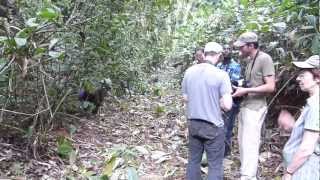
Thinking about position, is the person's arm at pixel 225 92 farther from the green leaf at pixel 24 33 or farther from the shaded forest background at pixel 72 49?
the green leaf at pixel 24 33

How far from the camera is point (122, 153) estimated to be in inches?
147

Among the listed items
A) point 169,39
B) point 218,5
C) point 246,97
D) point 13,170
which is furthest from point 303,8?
point 169,39

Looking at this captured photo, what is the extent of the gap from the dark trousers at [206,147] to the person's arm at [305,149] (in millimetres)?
1663

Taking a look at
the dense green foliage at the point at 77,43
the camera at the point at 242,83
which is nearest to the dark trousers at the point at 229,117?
the camera at the point at 242,83

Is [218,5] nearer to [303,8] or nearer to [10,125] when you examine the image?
[303,8]

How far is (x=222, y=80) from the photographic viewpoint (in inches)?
172

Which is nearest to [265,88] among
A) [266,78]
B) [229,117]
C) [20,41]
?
[266,78]

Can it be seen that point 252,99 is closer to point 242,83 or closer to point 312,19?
point 242,83

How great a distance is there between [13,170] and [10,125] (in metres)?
0.68

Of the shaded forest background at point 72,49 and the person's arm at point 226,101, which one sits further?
the shaded forest background at point 72,49

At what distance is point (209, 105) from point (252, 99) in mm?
632

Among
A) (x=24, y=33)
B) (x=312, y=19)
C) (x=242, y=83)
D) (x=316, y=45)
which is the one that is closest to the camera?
(x=24, y=33)

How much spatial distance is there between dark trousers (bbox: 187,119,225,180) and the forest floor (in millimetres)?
519

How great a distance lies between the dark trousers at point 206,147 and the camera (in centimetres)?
442
